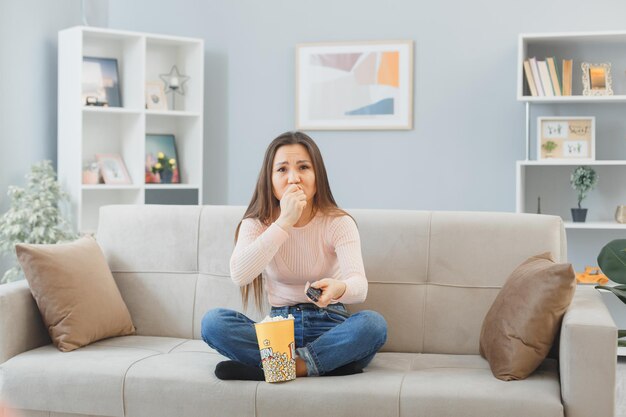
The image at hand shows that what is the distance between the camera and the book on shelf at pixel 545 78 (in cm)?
430

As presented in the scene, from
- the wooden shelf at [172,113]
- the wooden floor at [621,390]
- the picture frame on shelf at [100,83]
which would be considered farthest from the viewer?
the wooden shelf at [172,113]

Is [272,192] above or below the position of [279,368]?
above

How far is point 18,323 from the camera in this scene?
266cm

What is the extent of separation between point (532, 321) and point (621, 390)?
5.30 ft

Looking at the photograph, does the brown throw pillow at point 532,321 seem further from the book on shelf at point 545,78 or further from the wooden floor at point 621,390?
the book on shelf at point 545,78

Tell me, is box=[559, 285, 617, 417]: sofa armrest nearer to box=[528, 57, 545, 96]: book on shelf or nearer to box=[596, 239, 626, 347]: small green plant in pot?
box=[596, 239, 626, 347]: small green plant in pot

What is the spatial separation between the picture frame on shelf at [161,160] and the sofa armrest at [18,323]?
2.23 meters

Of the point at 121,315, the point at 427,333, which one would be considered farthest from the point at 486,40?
the point at 121,315

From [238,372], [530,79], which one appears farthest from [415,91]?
[238,372]

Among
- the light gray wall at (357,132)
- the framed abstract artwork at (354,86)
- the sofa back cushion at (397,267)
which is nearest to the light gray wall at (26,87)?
the light gray wall at (357,132)

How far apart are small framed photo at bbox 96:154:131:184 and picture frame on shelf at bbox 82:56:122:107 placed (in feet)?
0.97

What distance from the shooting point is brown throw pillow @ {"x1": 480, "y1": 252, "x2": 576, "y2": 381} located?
2334mm

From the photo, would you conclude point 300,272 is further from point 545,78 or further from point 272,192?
point 545,78

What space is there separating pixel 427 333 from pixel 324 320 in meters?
0.38
